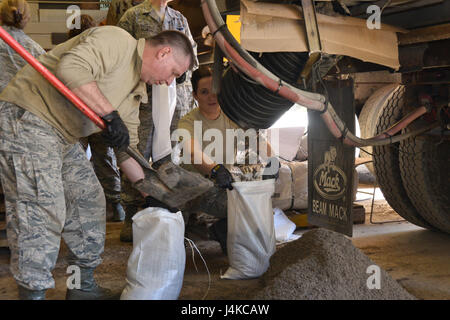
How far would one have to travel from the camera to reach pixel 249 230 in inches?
116

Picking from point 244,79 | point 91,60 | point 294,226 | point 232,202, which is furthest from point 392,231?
point 91,60

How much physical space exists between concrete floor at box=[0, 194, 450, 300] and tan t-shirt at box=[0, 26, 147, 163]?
0.90m

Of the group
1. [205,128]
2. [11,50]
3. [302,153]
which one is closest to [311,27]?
[205,128]

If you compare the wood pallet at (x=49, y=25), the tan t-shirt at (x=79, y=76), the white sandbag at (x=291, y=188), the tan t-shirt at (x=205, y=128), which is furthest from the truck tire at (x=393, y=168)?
the wood pallet at (x=49, y=25)

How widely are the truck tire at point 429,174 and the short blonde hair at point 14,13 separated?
2544 mm

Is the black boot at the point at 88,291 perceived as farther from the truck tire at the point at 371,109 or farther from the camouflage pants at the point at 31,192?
the truck tire at the point at 371,109

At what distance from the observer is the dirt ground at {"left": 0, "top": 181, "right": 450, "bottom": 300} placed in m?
2.74

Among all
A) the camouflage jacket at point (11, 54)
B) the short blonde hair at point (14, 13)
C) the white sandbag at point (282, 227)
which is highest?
the short blonde hair at point (14, 13)

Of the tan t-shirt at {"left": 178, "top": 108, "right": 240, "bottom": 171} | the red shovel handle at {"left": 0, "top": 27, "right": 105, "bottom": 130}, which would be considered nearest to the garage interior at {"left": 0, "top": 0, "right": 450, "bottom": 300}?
the tan t-shirt at {"left": 178, "top": 108, "right": 240, "bottom": 171}

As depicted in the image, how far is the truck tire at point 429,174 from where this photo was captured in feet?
11.3

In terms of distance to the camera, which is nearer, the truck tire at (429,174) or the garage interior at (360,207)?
the garage interior at (360,207)

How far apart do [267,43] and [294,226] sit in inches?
63.7

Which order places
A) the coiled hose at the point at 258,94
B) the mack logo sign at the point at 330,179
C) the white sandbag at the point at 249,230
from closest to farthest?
the coiled hose at the point at 258,94
the white sandbag at the point at 249,230
the mack logo sign at the point at 330,179

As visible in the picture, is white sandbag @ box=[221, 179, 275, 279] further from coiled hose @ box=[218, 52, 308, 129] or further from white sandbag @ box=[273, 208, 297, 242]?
white sandbag @ box=[273, 208, 297, 242]
